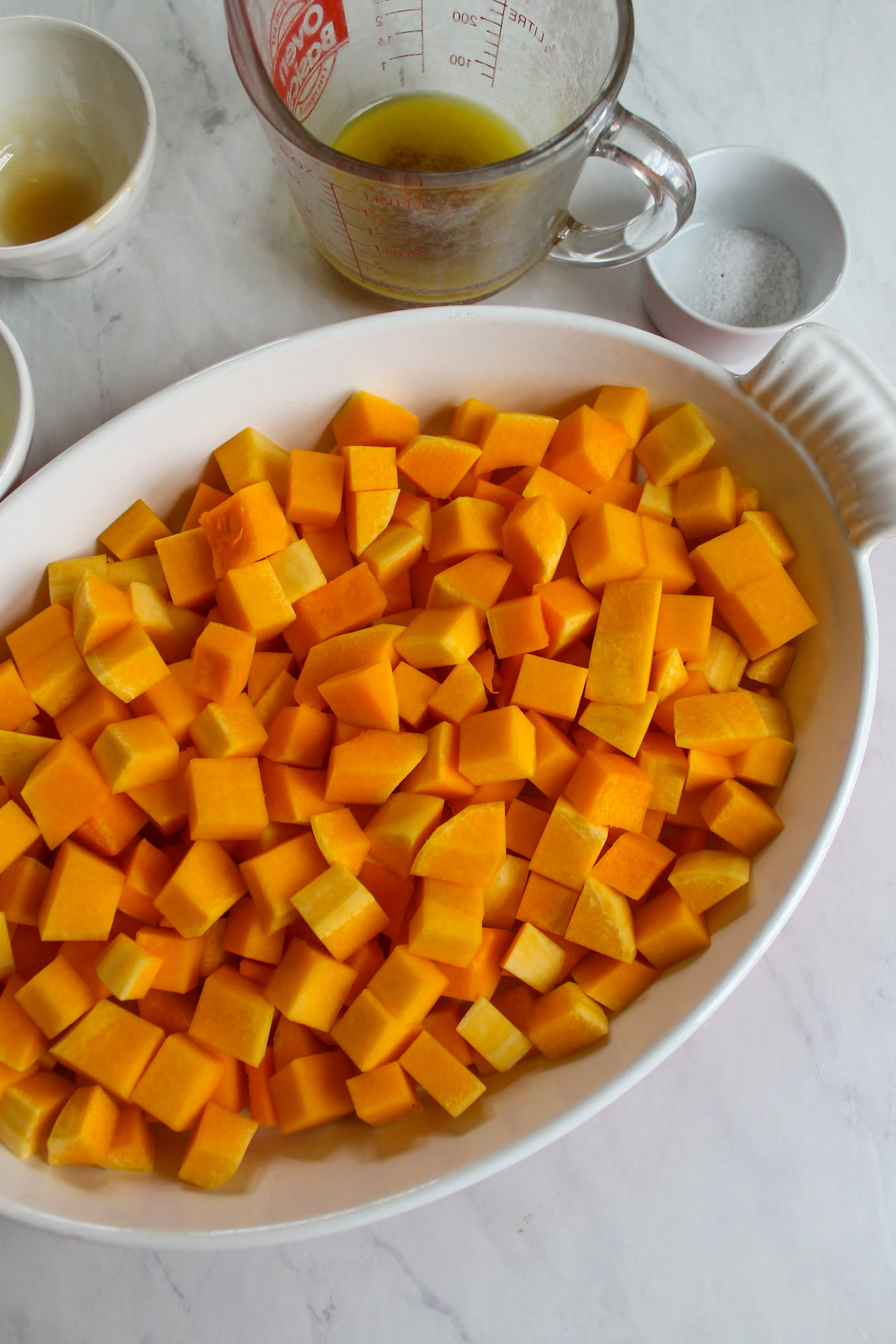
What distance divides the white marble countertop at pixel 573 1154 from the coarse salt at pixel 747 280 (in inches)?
4.0

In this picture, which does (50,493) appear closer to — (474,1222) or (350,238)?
(350,238)

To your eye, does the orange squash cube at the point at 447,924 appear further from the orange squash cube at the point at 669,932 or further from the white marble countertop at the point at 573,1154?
the white marble countertop at the point at 573,1154

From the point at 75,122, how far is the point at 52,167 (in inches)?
2.7

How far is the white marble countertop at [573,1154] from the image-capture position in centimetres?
108

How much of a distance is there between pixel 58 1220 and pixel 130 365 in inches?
39.5

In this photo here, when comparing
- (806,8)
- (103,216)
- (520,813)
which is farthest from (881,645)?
(103,216)

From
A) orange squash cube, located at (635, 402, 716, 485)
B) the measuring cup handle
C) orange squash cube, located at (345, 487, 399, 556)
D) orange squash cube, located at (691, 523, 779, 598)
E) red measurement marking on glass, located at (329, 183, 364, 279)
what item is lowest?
orange squash cube, located at (345, 487, 399, 556)

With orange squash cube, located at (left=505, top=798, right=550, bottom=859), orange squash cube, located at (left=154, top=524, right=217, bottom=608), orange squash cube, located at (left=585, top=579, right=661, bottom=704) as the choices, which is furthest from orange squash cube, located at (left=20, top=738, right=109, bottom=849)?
orange squash cube, located at (left=585, top=579, right=661, bottom=704)

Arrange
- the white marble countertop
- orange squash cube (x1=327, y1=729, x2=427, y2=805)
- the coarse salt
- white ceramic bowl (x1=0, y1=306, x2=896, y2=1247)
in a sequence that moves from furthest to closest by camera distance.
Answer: the coarse salt → the white marble countertop → orange squash cube (x1=327, y1=729, x2=427, y2=805) → white ceramic bowl (x1=0, y1=306, x2=896, y2=1247)

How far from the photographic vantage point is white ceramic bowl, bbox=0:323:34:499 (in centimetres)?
106

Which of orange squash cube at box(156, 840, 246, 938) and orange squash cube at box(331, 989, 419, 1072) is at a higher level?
orange squash cube at box(156, 840, 246, 938)

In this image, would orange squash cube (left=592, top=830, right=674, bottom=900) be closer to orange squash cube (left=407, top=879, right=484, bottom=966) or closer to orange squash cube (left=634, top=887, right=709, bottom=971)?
orange squash cube (left=634, top=887, right=709, bottom=971)

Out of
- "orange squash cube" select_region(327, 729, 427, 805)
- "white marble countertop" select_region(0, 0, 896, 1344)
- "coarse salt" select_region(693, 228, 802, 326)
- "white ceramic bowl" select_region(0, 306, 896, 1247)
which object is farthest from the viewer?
"coarse salt" select_region(693, 228, 802, 326)

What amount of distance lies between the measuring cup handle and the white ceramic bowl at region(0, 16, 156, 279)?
55 centimetres
